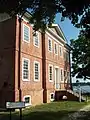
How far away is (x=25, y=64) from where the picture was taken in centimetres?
2375

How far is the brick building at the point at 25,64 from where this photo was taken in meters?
21.7

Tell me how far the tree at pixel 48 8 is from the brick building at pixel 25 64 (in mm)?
6796

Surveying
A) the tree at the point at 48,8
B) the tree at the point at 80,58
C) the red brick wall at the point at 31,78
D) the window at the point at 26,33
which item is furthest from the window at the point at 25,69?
the tree at the point at 80,58

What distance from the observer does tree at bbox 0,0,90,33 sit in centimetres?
1139

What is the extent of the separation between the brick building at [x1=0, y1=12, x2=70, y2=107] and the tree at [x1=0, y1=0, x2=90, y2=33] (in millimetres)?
6796

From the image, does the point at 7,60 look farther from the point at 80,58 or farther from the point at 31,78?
the point at 80,58

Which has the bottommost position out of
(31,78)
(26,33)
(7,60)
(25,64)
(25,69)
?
(31,78)

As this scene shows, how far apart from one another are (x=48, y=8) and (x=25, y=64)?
12.5 m

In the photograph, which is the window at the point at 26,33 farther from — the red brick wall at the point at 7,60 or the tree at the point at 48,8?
the tree at the point at 48,8

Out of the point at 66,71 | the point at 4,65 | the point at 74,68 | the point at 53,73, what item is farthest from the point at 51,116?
the point at 74,68

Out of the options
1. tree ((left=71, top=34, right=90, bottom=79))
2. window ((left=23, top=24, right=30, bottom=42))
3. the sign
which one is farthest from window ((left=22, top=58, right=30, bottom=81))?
tree ((left=71, top=34, right=90, bottom=79))

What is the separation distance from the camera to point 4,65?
2212 cm

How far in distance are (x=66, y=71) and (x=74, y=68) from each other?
31.2 ft

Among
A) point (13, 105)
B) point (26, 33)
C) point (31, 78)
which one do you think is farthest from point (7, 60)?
point (13, 105)
